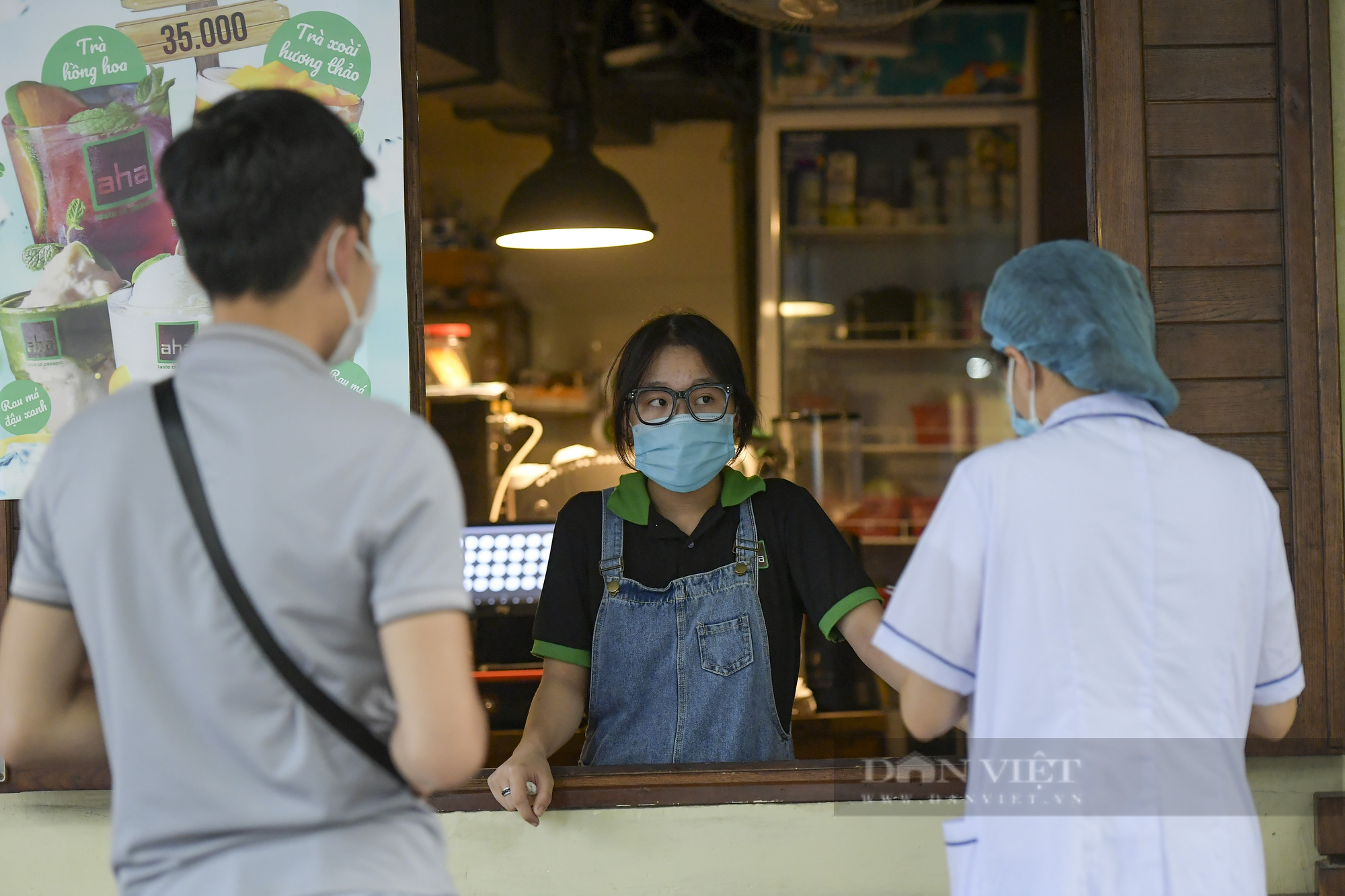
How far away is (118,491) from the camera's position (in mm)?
972

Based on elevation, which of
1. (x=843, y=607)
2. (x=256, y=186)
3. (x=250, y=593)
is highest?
(x=256, y=186)

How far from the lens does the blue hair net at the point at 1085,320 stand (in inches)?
49.5

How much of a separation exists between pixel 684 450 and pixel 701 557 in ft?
0.66

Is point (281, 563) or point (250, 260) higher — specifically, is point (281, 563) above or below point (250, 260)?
below

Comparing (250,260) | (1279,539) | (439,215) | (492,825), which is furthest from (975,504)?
(439,215)

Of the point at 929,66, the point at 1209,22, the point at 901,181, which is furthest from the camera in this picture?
the point at 901,181

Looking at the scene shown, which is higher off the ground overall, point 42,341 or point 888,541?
point 42,341

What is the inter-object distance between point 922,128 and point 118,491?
4.68m

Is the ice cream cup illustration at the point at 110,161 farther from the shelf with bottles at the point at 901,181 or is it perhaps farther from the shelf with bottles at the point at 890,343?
the shelf with bottles at the point at 890,343

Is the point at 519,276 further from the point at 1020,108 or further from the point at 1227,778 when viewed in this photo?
the point at 1227,778

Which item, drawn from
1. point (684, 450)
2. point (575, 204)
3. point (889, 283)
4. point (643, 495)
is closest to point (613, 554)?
point (643, 495)

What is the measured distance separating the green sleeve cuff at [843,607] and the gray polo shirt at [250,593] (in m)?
1.01

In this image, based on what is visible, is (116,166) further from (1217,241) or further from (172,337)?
(1217,241)

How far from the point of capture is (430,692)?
38.0 inches
